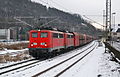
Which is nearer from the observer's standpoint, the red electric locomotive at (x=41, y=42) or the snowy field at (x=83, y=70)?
the snowy field at (x=83, y=70)

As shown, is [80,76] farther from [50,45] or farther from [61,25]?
[61,25]

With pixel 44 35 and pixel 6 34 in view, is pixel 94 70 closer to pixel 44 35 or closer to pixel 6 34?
pixel 44 35

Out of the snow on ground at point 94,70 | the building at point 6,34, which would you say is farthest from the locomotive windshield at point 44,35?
the building at point 6,34

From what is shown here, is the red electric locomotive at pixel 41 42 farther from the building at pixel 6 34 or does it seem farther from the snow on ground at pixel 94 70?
the building at pixel 6 34

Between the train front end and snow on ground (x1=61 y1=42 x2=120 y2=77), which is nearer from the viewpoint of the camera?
snow on ground (x1=61 y1=42 x2=120 y2=77)

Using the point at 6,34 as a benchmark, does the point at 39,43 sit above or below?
below

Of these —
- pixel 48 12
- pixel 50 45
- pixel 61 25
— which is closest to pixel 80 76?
pixel 50 45

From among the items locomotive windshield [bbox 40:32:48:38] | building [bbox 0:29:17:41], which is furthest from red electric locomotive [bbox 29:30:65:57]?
building [bbox 0:29:17:41]

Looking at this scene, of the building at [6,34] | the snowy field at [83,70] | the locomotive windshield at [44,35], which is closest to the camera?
the snowy field at [83,70]

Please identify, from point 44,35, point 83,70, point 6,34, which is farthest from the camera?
point 6,34

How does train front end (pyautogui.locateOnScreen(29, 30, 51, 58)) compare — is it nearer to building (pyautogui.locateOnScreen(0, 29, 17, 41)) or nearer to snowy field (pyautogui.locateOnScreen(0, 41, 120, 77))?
snowy field (pyautogui.locateOnScreen(0, 41, 120, 77))

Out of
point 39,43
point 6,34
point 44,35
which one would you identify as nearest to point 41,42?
point 39,43

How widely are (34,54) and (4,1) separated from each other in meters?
87.6

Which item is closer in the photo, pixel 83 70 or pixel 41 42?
pixel 83 70
